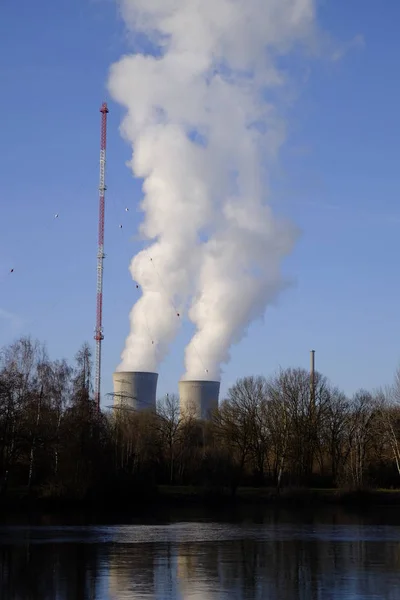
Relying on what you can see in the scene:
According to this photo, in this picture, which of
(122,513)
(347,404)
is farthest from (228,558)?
(347,404)

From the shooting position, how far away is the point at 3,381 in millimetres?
54000

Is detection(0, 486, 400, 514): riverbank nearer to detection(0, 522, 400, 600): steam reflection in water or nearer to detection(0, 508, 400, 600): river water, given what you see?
detection(0, 508, 400, 600): river water

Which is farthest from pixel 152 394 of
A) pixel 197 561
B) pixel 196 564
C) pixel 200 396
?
pixel 196 564

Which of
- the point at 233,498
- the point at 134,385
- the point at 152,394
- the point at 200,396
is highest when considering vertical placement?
the point at 134,385

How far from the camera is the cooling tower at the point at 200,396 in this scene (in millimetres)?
84812

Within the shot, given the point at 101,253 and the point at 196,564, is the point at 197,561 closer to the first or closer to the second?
the point at 196,564

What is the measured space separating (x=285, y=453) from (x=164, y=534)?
42486 millimetres

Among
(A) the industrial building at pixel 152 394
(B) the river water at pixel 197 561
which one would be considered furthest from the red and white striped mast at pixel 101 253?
(B) the river water at pixel 197 561

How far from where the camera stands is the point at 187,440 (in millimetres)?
83562

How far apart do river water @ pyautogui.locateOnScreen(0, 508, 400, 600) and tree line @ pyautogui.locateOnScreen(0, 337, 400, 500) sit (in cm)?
1253

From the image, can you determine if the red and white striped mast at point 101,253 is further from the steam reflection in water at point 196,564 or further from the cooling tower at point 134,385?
the steam reflection in water at point 196,564

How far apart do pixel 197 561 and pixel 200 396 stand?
58.6 meters

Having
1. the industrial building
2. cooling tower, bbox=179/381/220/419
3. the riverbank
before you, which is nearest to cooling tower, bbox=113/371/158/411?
the industrial building

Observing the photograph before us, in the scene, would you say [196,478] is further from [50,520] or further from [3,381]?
[50,520]
